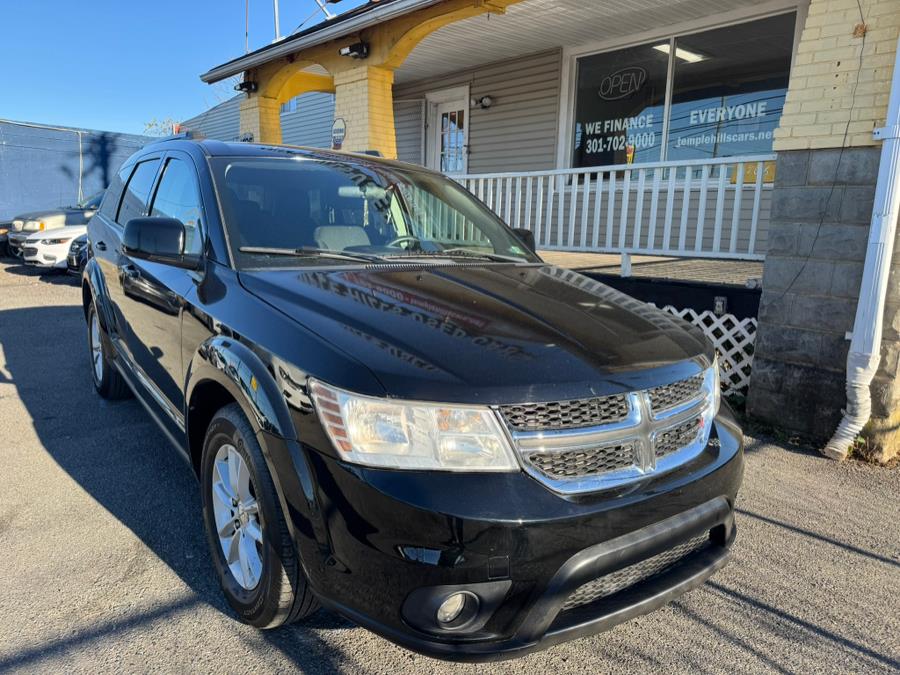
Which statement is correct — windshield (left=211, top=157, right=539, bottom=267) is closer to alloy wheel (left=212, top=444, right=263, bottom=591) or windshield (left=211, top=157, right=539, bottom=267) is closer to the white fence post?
alloy wheel (left=212, top=444, right=263, bottom=591)

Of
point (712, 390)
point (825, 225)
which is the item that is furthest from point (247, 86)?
point (712, 390)

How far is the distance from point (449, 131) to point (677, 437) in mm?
10661

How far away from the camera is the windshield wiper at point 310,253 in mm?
2551

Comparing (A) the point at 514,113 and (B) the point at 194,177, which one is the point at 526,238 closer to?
(B) the point at 194,177

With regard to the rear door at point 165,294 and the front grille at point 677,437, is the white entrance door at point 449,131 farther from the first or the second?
the front grille at point 677,437

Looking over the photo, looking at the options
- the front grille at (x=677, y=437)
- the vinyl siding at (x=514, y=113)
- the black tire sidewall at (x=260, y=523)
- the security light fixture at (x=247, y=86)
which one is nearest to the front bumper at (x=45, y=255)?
the security light fixture at (x=247, y=86)

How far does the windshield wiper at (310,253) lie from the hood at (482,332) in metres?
0.14

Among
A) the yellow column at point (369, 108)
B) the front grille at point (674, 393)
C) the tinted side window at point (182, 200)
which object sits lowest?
the front grille at point (674, 393)

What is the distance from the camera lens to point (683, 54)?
832 centimetres

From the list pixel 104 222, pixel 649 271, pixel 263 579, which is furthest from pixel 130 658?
pixel 649 271

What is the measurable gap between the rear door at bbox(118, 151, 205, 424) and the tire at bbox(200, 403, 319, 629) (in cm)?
50

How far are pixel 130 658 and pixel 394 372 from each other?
1.39m

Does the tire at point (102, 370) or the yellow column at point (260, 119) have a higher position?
the yellow column at point (260, 119)

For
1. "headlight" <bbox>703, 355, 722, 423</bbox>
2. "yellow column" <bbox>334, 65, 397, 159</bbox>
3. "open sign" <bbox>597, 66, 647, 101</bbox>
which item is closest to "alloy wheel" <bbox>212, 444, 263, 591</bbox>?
"headlight" <bbox>703, 355, 722, 423</bbox>
